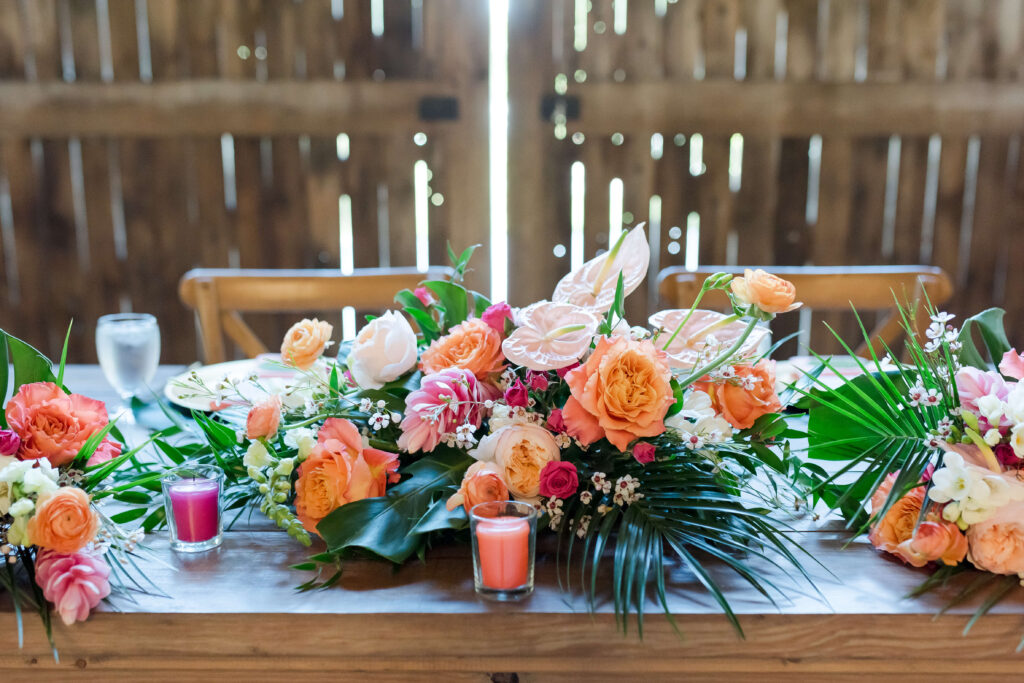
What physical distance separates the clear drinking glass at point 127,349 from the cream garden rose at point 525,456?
66cm

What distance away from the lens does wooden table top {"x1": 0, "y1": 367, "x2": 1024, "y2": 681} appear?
1.87 ft

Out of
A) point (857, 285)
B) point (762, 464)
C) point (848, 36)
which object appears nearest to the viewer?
point (762, 464)

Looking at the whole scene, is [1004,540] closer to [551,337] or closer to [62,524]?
[551,337]

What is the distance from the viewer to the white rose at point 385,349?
28.8 inches

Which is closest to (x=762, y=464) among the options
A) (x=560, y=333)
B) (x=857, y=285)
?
(x=560, y=333)

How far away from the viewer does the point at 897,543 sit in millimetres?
648

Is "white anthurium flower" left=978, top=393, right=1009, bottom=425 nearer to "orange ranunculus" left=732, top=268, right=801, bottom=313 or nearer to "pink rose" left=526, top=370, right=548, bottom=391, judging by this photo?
"orange ranunculus" left=732, top=268, right=801, bottom=313

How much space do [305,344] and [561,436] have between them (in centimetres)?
27

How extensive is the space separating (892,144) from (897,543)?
6.97ft

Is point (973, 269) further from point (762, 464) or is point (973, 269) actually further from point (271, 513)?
point (271, 513)

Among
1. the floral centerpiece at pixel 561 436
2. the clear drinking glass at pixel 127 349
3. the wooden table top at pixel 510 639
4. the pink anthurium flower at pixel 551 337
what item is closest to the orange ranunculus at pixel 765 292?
the floral centerpiece at pixel 561 436

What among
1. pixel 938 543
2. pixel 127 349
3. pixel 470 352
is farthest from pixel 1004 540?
pixel 127 349

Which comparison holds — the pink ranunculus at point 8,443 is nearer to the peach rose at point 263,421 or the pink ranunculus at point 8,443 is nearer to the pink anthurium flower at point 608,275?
the peach rose at point 263,421

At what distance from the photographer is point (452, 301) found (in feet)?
2.64
